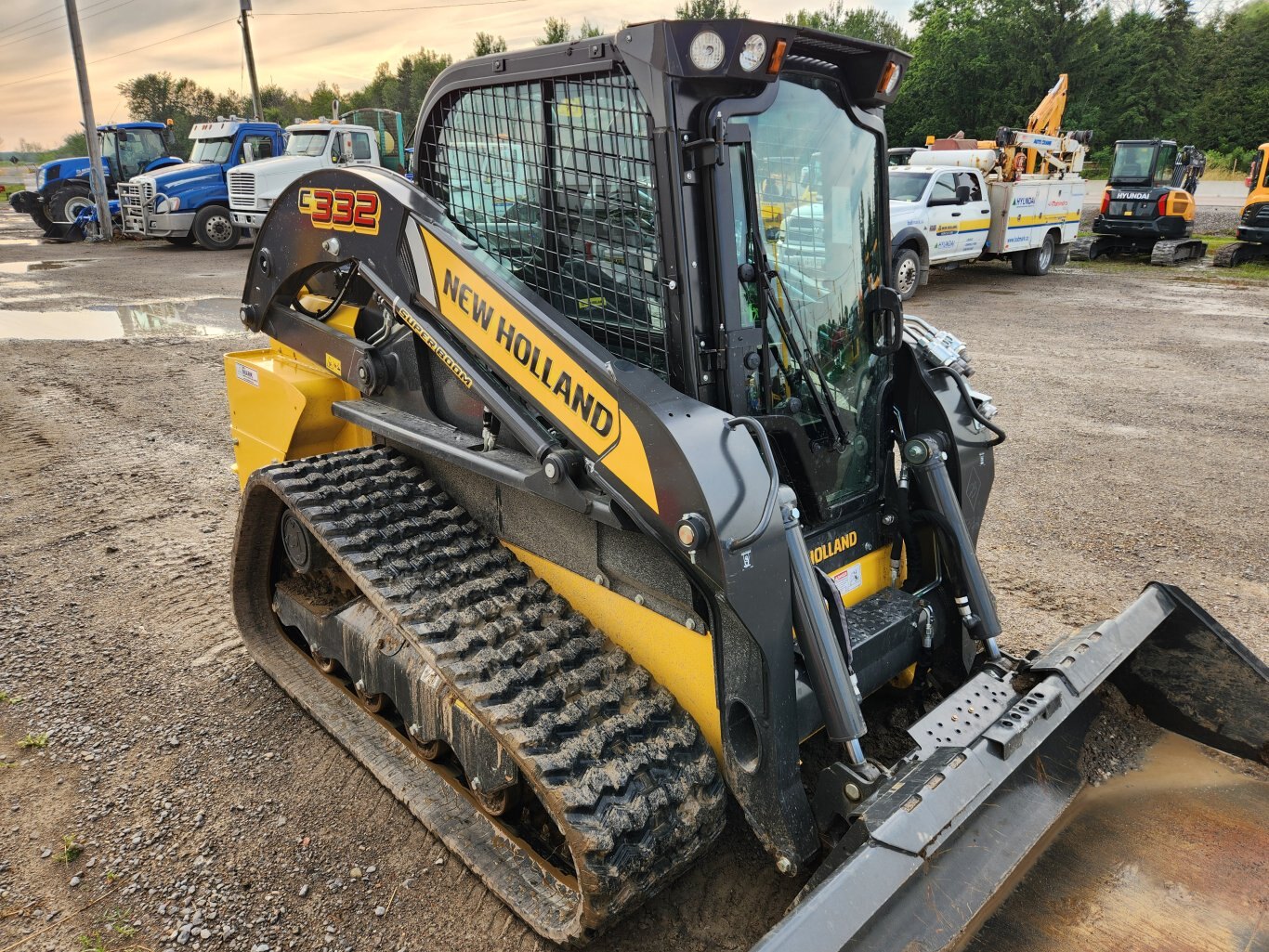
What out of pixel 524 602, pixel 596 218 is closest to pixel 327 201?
pixel 596 218

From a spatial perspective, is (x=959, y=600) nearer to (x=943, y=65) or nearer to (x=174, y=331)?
(x=174, y=331)

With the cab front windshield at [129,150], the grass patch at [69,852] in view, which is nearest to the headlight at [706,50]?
the grass patch at [69,852]

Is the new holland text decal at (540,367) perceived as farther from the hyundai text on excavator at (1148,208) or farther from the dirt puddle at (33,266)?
the hyundai text on excavator at (1148,208)

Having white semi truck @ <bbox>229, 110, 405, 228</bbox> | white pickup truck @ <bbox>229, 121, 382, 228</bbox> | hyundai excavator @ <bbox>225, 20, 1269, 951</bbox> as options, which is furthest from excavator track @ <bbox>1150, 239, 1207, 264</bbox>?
hyundai excavator @ <bbox>225, 20, 1269, 951</bbox>

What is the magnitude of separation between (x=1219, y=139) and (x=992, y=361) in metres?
37.0

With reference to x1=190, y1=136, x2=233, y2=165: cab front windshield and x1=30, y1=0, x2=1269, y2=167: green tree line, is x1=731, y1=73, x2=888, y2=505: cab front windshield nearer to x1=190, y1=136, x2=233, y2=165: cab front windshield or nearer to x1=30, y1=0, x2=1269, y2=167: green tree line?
x1=190, y1=136, x2=233, y2=165: cab front windshield

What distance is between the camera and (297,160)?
17.7 m

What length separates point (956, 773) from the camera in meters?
2.32

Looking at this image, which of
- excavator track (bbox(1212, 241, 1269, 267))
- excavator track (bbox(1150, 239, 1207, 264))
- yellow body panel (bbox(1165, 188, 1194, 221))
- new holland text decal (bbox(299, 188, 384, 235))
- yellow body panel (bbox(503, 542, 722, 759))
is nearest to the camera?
yellow body panel (bbox(503, 542, 722, 759))

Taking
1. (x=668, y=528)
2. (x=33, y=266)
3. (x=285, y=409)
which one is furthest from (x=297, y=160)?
(x=668, y=528)

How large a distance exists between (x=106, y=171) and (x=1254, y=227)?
2506 centimetres

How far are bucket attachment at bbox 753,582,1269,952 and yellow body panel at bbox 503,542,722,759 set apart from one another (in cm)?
49

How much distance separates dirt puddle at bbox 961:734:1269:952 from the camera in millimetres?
2340

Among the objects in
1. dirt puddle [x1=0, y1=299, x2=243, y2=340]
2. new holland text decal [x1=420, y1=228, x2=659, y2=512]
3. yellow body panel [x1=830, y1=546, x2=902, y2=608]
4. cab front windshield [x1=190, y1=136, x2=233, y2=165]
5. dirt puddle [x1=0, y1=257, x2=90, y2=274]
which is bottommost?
dirt puddle [x1=0, y1=299, x2=243, y2=340]
